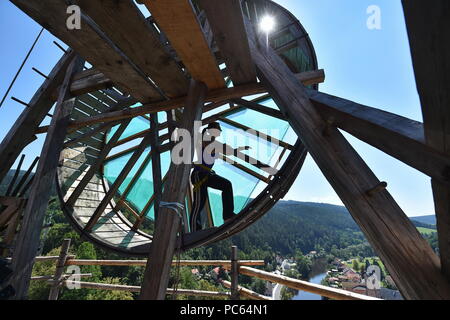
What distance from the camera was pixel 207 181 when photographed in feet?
11.2

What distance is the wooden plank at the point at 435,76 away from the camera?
62 centimetres

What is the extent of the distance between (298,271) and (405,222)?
254ft

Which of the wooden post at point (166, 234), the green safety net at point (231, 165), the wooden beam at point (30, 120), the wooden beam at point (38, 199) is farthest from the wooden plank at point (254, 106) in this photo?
the wooden beam at point (30, 120)

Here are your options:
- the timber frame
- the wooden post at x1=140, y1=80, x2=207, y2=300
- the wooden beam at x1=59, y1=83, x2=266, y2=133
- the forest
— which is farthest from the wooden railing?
the forest

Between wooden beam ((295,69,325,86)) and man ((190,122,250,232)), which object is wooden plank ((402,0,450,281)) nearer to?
wooden beam ((295,69,325,86))

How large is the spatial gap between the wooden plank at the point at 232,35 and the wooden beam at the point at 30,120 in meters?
2.32

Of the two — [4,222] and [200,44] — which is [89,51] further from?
[4,222]

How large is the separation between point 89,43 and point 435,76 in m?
2.24

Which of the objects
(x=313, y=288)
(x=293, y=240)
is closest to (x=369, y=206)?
(x=313, y=288)

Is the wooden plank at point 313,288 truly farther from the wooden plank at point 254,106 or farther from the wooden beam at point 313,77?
the wooden plank at point 254,106

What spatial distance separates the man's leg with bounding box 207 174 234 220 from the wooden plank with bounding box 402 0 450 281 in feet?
8.89

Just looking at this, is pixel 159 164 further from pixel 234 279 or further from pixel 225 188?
pixel 234 279

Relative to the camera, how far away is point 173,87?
2.41 m
